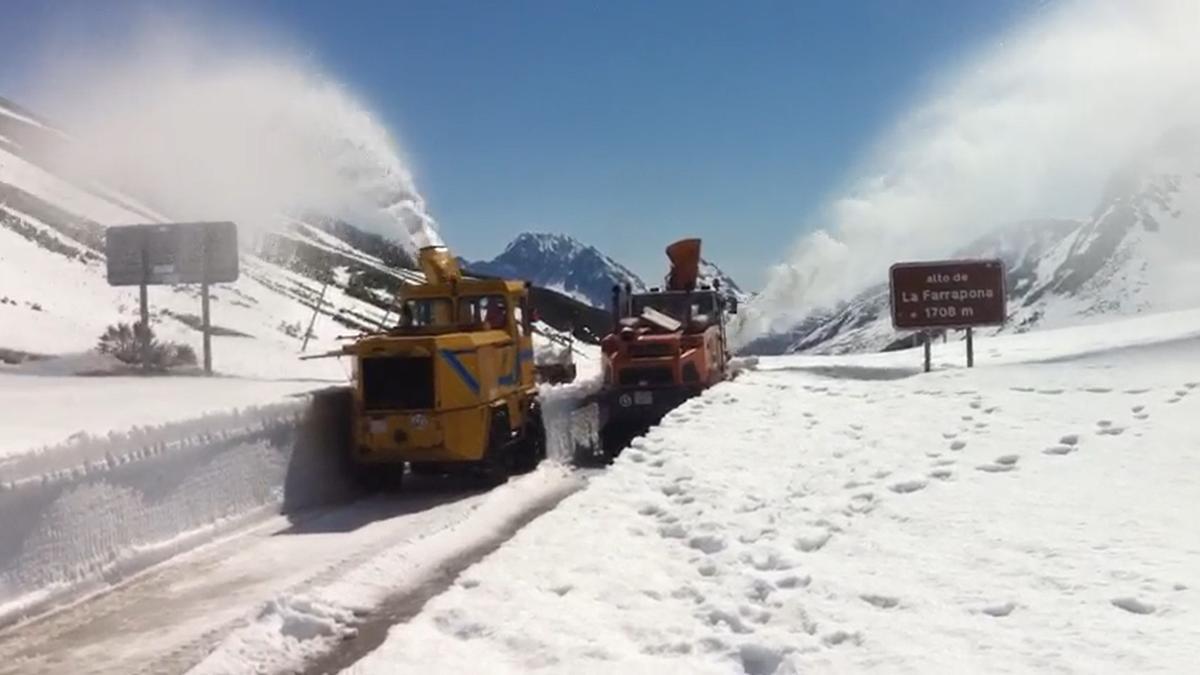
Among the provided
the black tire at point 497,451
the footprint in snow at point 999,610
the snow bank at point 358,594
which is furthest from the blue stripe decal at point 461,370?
the footprint in snow at point 999,610

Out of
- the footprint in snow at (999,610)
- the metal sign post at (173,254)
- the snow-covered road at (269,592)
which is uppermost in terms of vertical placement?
the metal sign post at (173,254)

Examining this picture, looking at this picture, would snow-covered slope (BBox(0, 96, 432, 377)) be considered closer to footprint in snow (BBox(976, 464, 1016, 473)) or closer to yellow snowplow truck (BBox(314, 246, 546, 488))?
yellow snowplow truck (BBox(314, 246, 546, 488))

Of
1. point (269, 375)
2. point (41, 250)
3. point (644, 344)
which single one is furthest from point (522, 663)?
point (41, 250)

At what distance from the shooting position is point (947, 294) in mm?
22516

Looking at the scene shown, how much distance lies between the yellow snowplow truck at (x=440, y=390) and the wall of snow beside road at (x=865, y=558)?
6.00 feet

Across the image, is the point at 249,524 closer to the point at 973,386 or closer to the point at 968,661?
the point at 968,661

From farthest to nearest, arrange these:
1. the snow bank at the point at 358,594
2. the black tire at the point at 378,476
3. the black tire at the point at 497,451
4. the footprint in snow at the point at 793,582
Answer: the black tire at the point at 497,451
the black tire at the point at 378,476
the footprint in snow at the point at 793,582
the snow bank at the point at 358,594

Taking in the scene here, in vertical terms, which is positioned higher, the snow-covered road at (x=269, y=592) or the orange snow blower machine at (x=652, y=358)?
the orange snow blower machine at (x=652, y=358)

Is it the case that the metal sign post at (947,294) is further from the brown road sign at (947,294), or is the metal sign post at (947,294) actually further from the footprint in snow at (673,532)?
the footprint in snow at (673,532)

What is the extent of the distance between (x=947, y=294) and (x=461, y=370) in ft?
42.5

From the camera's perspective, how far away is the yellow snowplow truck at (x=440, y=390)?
12.7m

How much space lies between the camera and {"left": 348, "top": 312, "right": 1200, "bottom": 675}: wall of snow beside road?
5719 mm

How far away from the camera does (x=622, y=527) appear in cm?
921

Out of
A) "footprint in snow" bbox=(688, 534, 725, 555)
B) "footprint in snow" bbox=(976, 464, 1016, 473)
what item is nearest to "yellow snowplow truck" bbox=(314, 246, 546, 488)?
"footprint in snow" bbox=(688, 534, 725, 555)
